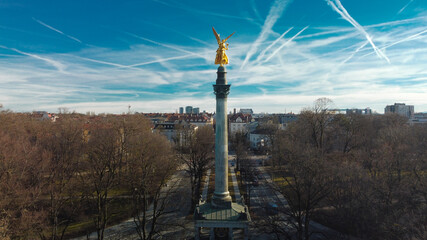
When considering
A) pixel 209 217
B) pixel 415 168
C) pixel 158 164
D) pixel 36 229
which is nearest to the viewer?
pixel 36 229

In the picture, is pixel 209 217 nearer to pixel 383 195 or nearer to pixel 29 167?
pixel 383 195

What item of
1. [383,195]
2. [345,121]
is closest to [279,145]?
[345,121]

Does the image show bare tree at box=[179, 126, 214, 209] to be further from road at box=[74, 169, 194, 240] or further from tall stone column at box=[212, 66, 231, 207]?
tall stone column at box=[212, 66, 231, 207]

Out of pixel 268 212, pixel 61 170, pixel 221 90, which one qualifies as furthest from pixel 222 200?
pixel 61 170

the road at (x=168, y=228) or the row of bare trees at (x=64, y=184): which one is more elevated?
the row of bare trees at (x=64, y=184)

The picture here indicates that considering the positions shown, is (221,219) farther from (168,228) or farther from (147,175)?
(147,175)

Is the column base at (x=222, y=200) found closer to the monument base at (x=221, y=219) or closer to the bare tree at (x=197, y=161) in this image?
the monument base at (x=221, y=219)

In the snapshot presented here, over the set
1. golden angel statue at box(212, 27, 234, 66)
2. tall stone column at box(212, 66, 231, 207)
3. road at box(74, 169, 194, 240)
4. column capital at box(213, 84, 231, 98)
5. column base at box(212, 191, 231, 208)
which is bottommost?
road at box(74, 169, 194, 240)

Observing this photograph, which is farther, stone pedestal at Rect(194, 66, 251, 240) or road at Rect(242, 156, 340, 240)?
road at Rect(242, 156, 340, 240)

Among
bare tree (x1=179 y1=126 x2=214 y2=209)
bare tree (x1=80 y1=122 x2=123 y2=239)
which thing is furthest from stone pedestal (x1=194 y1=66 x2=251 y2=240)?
bare tree (x1=179 y1=126 x2=214 y2=209)

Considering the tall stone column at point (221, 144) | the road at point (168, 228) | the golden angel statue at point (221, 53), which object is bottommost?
the road at point (168, 228)

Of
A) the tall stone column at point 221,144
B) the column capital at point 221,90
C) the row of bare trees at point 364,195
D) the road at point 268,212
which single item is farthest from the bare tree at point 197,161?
the column capital at point 221,90
